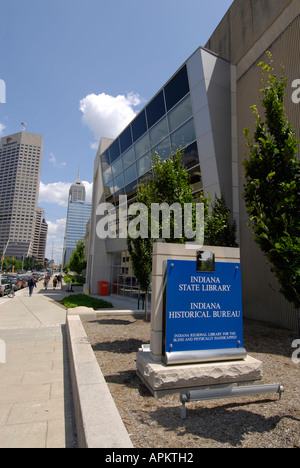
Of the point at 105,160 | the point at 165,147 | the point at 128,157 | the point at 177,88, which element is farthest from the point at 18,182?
the point at 177,88

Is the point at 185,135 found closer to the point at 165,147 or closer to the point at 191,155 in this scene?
the point at 191,155

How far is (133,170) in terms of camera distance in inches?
818

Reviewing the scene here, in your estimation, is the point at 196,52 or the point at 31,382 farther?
the point at 196,52

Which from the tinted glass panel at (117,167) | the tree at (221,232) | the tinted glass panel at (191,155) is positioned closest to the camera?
the tree at (221,232)

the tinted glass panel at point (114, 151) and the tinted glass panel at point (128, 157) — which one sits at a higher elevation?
the tinted glass panel at point (114, 151)

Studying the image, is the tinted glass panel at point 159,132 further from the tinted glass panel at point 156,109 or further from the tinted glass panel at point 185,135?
the tinted glass panel at point 185,135

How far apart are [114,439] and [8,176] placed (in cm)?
14539

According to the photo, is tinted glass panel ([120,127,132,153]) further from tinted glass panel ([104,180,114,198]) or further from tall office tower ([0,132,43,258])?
A: tall office tower ([0,132,43,258])

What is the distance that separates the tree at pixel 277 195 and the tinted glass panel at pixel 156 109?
12557 millimetres

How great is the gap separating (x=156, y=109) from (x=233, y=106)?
512 cm

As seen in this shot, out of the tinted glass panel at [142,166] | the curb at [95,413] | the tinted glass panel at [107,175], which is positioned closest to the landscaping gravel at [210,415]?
the curb at [95,413]

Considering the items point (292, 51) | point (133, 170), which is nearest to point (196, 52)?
point (292, 51)

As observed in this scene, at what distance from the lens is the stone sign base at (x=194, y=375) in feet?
12.8

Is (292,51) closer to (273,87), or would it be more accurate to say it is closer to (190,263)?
(273,87)
